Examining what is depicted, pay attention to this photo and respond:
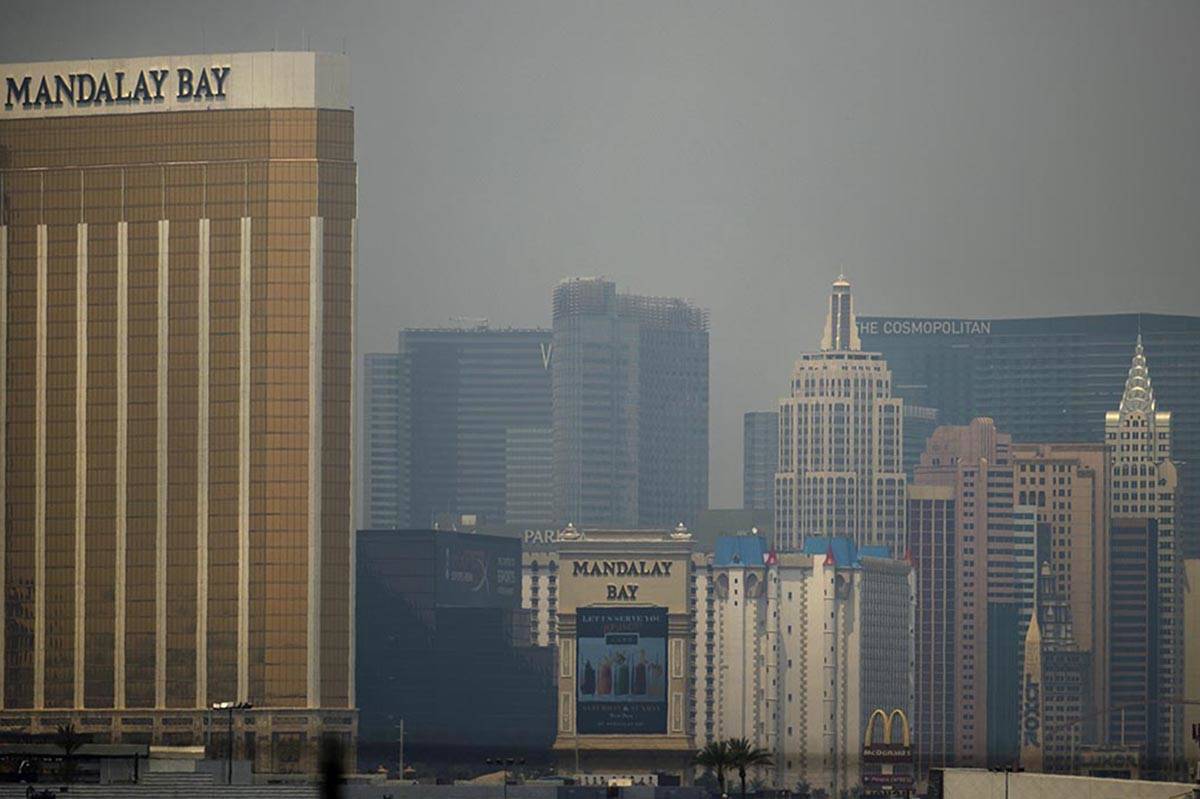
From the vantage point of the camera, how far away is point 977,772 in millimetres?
146875

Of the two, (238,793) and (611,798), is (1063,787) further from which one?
(611,798)

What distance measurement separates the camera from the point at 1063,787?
466 feet

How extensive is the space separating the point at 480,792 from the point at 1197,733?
46.8m

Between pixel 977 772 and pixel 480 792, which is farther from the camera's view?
pixel 480 792

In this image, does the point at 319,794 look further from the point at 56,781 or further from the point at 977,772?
the point at 977,772

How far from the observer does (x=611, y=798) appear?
656ft

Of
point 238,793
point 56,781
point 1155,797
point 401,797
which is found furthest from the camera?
point 401,797

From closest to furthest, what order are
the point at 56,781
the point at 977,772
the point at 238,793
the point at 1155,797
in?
the point at 1155,797, the point at 977,772, the point at 238,793, the point at 56,781

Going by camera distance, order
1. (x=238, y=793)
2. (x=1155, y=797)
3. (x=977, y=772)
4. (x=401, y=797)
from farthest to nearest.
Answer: (x=401, y=797)
(x=238, y=793)
(x=977, y=772)
(x=1155, y=797)

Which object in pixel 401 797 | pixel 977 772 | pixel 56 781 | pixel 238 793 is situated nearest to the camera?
pixel 977 772

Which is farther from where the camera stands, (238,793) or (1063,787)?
(238,793)

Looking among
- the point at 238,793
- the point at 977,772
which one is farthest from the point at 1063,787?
the point at 238,793

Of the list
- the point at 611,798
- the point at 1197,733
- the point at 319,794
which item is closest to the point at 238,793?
the point at 319,794

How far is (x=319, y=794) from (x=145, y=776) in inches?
393
